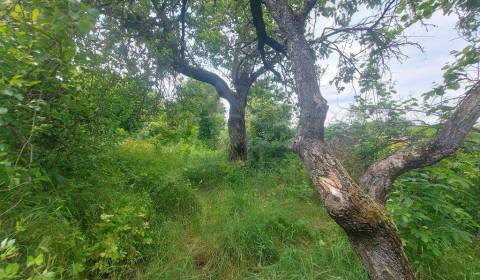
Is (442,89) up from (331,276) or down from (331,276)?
up

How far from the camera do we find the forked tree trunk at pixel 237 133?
5.74m

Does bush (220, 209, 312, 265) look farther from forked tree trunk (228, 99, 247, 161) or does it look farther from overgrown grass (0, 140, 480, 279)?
forked tree trunk (228, 99, 247, 161)

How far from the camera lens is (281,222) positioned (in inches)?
110

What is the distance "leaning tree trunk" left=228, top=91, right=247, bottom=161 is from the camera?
226 inches

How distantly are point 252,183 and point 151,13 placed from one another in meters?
3.50

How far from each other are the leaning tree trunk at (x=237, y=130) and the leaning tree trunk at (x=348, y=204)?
3.51 metres

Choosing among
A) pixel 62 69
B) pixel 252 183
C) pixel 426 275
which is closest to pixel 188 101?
pixel 252 183

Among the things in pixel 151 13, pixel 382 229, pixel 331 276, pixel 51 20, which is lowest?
pixel 331 276

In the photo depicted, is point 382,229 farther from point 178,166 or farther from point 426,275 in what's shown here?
point 178,166

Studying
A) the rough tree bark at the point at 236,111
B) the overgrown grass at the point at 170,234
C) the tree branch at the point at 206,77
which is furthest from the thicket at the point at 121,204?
the rough tree bark at the point at 236,111

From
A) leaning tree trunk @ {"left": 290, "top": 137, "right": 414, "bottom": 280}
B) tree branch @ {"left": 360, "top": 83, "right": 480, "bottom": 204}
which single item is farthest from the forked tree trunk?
leaning tree trunk @ {"left": 290, "top": 137, "right": 414, "bottom": 280}

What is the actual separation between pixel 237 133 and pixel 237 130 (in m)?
0.07

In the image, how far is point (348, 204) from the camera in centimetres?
160

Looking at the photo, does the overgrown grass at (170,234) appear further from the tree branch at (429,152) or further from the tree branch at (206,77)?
the tree branch at (206,77)
